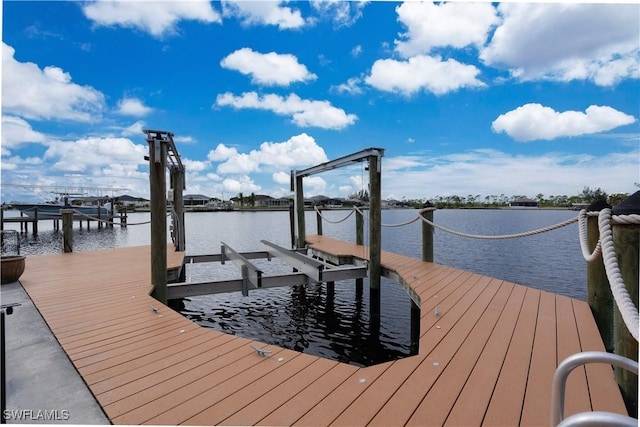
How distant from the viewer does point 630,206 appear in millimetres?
2014

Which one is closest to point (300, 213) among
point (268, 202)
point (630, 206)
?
point (630, 206)

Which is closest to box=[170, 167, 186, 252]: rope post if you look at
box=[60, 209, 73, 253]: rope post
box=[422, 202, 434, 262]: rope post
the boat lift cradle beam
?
box=[60, 209, 73, 253]: rope post

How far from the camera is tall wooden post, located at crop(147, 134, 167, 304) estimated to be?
4.75m

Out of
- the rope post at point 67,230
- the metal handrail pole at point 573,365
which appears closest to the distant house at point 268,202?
the rope post at point 67,230

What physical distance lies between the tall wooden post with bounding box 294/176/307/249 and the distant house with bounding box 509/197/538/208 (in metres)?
102

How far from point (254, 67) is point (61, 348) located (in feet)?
20.4

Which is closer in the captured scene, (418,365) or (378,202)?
(418,365)

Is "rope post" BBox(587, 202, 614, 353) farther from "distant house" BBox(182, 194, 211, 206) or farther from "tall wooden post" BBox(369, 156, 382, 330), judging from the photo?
"distant house" BBox(182, 194, 211, 206)

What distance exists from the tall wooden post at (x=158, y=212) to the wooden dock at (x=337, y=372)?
59 centimetres

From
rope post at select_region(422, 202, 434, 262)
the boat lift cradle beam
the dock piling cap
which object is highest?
the dock piling cap

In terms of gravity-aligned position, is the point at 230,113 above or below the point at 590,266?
above

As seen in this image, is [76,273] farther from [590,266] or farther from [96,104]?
[590,266]

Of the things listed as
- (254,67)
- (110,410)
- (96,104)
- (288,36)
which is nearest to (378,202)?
(288,36)

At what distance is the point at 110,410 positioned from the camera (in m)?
2.02
